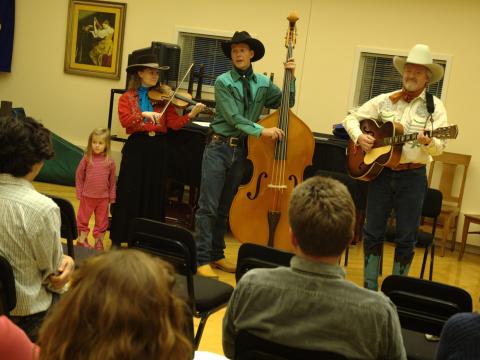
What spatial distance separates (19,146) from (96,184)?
8.95 ft

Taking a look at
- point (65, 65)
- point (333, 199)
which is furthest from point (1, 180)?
point (65, 65)

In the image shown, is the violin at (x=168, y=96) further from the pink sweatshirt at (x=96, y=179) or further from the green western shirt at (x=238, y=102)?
the pink sweatshirt at (x=96, y=179)

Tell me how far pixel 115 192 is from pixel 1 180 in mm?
2830

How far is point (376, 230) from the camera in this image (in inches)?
171

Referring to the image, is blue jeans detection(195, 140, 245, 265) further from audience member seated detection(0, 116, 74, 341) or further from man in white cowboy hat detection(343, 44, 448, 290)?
audience member seated detection(0, 116, 74, 341)

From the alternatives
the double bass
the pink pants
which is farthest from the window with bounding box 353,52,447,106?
the pink pants

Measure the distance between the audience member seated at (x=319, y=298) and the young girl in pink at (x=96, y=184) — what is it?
338 cm

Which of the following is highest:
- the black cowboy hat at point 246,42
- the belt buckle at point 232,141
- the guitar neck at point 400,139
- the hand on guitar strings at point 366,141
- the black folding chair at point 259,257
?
the black cowboy hat at point 246,42

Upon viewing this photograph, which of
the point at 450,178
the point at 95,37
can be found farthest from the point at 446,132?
the point at 95,37

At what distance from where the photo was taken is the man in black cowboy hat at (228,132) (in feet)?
15.5

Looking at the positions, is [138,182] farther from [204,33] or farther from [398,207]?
[204,33]

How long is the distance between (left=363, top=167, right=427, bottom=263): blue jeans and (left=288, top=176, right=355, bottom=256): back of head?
2416mm

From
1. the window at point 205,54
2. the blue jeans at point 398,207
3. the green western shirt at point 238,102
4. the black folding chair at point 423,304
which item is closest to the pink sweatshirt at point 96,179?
the green western shirt at point 238,102

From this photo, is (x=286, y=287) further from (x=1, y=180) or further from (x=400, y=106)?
(x=400, y=106)
